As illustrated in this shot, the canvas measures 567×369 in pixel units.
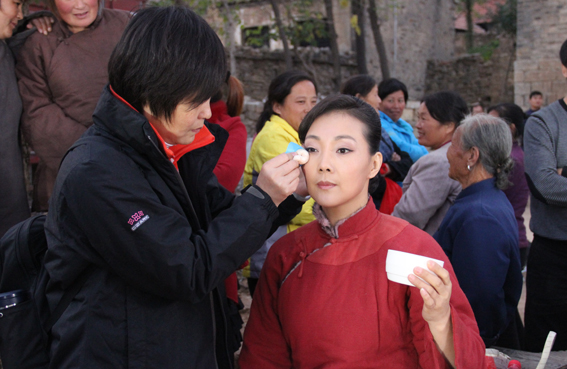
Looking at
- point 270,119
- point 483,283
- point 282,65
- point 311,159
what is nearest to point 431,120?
point 270,119

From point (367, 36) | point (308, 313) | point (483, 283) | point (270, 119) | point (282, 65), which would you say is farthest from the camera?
point (367, 36)

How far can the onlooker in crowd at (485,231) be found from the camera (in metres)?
2.36

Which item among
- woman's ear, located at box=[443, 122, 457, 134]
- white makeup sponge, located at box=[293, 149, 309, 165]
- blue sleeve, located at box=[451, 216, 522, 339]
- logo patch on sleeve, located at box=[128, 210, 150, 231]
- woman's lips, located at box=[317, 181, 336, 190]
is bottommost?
blue sleeve, located at box=[451, 216, 522, 339]

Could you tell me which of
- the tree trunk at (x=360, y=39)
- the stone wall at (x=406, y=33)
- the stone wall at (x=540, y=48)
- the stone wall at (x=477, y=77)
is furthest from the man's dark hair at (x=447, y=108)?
the stone wall at (x=477, y=77)

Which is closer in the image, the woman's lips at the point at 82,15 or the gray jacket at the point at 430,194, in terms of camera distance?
the woman's lips at the point at 82,15

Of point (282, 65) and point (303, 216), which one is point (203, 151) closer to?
point (303, 216)

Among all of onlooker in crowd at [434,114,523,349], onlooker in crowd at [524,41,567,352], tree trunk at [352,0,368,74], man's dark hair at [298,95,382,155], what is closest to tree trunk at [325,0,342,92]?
tree trunk at [352,0,368,74]

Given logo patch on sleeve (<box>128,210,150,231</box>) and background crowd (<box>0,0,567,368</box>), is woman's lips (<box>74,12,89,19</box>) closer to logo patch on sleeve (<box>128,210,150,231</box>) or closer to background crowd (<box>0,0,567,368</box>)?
background crowd (<box>0,0,567,368</box>)

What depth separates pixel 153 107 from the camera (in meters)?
1.51

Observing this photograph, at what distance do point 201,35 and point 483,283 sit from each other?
5.61 feet

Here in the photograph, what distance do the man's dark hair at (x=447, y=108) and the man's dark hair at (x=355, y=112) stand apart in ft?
5.68

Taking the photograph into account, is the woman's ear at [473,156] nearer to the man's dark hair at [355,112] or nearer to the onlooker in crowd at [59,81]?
the man's dark hair at [355,112]

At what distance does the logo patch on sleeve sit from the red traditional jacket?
663 mm

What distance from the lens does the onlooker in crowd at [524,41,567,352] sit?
2910mm
